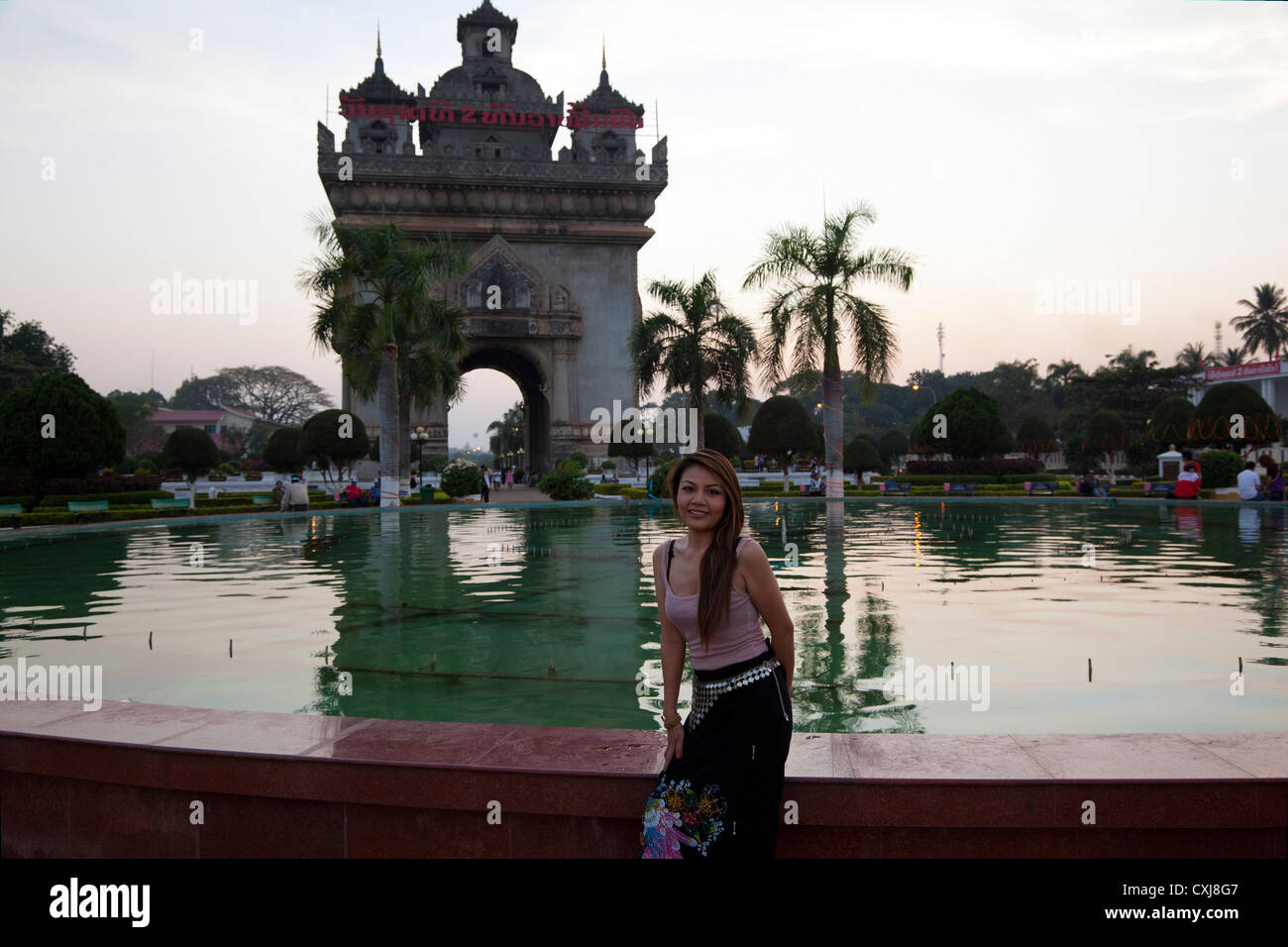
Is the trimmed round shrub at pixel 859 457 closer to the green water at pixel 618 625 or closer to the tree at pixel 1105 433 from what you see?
the tree at pixel 1105 433

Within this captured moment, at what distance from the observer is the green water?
19.6ft

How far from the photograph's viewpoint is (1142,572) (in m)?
12.1

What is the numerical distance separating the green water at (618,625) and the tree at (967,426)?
20.9 metres

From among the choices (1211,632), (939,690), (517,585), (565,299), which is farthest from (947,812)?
(565,299)

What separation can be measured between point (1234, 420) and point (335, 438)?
34.2 metres

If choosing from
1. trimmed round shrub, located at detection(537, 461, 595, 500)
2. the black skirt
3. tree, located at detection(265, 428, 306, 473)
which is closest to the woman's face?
the black skirt

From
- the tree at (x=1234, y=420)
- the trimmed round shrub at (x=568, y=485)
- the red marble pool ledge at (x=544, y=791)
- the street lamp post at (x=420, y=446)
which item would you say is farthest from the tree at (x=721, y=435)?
the red marble pool ledge at (x=544, y=791)

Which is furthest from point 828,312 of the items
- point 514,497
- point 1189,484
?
point 514,497

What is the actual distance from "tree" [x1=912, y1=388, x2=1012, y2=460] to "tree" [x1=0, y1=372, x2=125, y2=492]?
98.0 ft

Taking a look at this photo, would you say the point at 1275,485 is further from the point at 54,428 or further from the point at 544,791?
the point at 54,428

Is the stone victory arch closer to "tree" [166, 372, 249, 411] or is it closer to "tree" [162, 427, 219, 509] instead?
"tree" [162, 427, 219, 509]

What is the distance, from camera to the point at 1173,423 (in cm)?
4094

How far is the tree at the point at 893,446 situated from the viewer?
6309 centimetres
